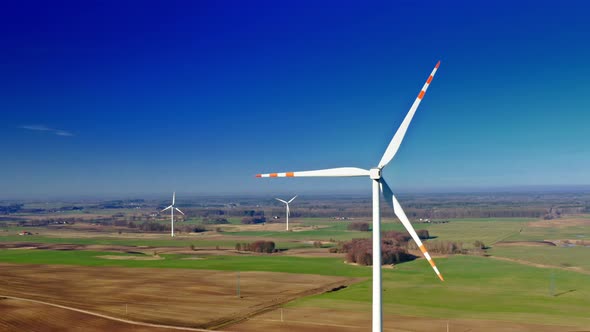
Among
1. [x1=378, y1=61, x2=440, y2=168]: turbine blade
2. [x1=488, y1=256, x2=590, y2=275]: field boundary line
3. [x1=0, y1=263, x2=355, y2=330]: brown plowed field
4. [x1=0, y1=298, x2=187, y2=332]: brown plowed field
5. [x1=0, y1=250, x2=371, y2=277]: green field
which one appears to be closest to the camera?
[x1=378, y1=61, x2=440, y2=168]: turbine blade

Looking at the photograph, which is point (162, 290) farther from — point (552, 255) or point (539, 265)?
point (552, 255)

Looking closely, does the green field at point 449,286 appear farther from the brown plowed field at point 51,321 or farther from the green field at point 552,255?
the brown plowed field at point 51,321

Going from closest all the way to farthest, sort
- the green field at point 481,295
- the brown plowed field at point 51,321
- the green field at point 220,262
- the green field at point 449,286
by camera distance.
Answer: the brown plowed field at point 51,321 → the green field at point 481,295 → the green field at point 449,286 → the green field at point 220,262

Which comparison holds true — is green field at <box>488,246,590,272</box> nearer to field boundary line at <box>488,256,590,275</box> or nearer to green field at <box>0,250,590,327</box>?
field boundary line at <box>488,256,590,275</box>

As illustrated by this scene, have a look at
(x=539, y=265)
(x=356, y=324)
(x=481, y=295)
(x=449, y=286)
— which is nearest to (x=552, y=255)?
(x=539, y=265)

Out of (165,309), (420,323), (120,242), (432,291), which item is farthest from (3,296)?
(120,242)

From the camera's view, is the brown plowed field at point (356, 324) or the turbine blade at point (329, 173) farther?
the brown plowed field at point (356, 324)

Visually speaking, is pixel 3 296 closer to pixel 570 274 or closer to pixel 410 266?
pixel 410 266

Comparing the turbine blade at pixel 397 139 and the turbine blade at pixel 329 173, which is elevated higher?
the turbine blade at pixel 397 139

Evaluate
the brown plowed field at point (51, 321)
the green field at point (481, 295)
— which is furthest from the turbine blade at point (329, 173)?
the green field at point (481, 295)

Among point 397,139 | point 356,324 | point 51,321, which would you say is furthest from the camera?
point 51,321

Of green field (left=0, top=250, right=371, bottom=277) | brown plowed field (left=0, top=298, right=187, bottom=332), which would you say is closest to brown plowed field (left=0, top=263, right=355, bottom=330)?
brown plowed field (left=0, top=298, right=187, bottom=332)
